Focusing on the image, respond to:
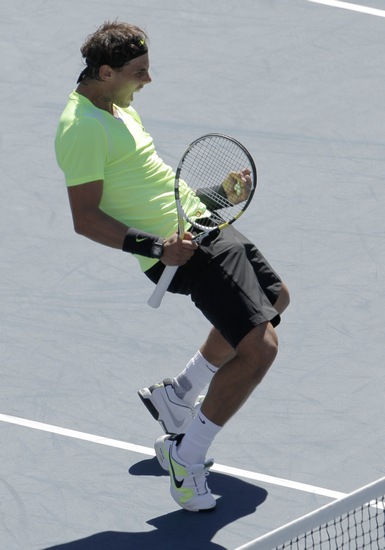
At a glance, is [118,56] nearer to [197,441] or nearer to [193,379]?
[193,379]

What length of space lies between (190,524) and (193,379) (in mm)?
895

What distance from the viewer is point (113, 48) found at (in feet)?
21.7

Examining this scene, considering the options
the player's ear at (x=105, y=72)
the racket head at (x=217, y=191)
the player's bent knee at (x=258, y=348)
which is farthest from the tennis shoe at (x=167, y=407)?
the player's ear at (x=105, y=72)

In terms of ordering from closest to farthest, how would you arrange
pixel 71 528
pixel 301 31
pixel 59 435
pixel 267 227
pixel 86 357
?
pixel 71 528 < pixel 59 435 < pixel 86 357 < pixel 267 227 < pixel 301 31

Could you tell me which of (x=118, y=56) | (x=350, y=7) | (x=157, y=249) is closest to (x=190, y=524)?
(x=157, y=249)

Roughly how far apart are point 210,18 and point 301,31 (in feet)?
2.24

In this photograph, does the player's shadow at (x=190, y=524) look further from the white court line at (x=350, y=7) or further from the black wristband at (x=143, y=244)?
the white court line at (x=350, y=7)

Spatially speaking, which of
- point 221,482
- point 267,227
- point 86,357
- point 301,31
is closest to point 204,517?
point 221,482

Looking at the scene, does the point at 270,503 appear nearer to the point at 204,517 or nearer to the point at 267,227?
the point at 204,517

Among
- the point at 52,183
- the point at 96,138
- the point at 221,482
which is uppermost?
the point at 96,138

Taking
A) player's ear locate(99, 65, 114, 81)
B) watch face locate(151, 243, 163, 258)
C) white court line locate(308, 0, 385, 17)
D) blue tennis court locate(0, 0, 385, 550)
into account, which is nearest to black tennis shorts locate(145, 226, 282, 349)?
watch face locate(151, 243, 163, 258)

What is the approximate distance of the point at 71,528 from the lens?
21.0 feet

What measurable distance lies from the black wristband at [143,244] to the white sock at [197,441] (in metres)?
0.74

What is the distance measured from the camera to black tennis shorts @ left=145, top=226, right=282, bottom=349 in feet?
21.4
